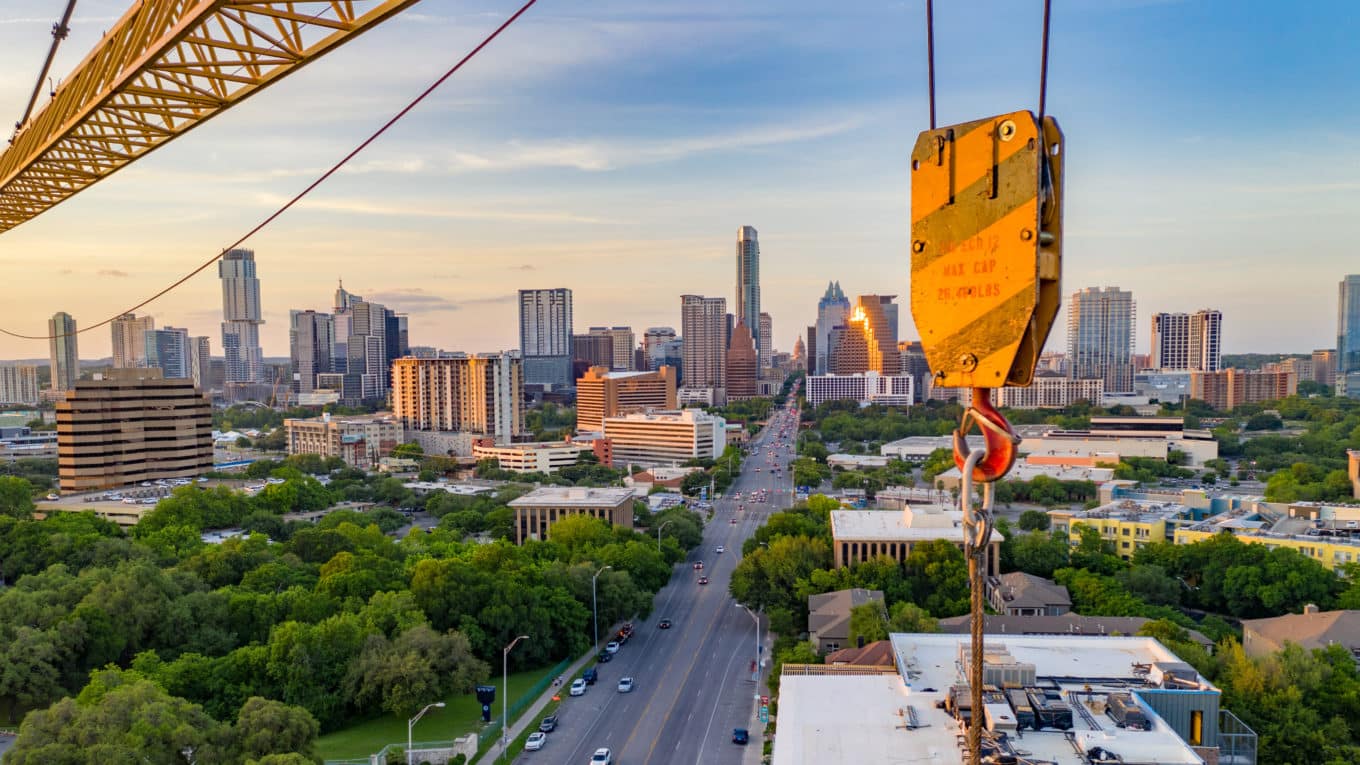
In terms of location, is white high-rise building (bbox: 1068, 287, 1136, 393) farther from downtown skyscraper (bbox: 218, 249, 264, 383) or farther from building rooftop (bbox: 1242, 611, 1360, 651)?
downtown skyscraper (bbox: 218, 249, 264, 383)

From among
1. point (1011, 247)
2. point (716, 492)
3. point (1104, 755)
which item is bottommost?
point (716, 492)

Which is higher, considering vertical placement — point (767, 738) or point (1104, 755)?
point (1104, 755)

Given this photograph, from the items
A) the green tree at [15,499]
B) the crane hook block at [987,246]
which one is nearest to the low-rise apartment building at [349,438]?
the green tree at [15,499]

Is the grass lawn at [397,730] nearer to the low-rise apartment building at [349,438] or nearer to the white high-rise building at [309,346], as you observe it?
the low-rise apartment building at [349,438]

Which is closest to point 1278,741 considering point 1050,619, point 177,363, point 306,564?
point 1050,619

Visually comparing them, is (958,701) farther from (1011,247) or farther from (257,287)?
(257,287)

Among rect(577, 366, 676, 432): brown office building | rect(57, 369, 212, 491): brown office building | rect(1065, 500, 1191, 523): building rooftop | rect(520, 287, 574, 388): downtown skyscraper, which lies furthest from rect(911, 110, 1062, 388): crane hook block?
rect(520, 287, 574, 388): downtown skyscraper
